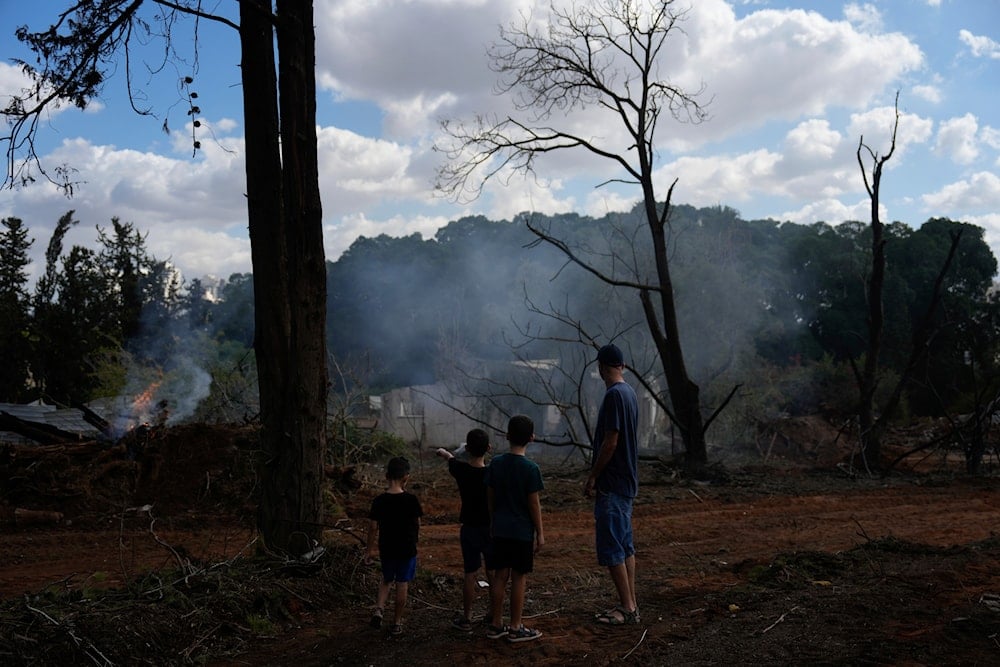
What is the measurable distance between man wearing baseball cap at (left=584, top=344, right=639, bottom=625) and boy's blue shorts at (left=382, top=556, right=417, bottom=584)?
130 centimetres

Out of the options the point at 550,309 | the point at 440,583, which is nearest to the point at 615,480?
the point at 440,583

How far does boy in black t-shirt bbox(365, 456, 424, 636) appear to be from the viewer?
5.64 m

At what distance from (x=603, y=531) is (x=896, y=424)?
24.8 meters

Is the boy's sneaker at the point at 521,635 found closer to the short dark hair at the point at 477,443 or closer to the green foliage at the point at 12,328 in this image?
the short dark hair at the point at 477,443

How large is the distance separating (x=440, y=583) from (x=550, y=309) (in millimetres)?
20507

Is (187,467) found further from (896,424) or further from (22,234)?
(896,424)

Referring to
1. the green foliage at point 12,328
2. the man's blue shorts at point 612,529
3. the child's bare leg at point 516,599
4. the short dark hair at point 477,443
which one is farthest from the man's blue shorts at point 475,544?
the green foliage at point 12,328

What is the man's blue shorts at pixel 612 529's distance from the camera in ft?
18.2

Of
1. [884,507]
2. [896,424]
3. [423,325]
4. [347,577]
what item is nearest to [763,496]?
[884,507]

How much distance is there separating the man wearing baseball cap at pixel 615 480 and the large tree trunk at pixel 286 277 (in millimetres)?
2449

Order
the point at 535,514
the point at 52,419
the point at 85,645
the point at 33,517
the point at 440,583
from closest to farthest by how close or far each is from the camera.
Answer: the point at 85,645
the point at 535,514
the point at 440,583
the point at 33,517
the point at 52,419

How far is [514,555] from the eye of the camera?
5.30 meters

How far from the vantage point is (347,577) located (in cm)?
674

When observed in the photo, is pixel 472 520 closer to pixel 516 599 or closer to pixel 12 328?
pixel 516 599
